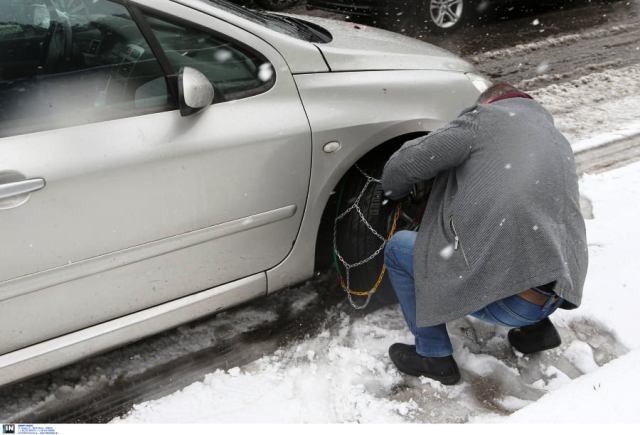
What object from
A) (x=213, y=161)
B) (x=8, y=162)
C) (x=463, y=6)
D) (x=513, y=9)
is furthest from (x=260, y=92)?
(x=513, y=9)

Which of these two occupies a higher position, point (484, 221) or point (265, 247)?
point (484, 221)

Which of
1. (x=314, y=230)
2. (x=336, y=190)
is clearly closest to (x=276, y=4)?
(x=336, y=190)

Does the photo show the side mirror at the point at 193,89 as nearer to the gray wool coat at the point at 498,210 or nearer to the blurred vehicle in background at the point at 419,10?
the gray wool coat at the point at 498,210

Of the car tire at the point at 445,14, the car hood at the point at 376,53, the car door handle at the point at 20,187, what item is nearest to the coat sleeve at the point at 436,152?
the car hood at the point at 376,53

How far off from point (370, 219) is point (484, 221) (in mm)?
751

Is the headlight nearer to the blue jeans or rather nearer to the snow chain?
the snow chain

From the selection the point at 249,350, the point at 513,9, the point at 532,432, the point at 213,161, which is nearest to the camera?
the point at 532,432

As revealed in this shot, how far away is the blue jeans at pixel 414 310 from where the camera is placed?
227cm

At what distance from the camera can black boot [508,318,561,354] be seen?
102 inches

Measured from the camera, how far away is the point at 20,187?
1938 mm

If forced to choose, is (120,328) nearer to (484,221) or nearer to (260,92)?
(260,92)

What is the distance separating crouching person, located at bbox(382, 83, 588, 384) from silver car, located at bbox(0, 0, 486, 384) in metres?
0.44

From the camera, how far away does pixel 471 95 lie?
9.54 feet

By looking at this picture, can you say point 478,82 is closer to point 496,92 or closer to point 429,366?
point 496,92
